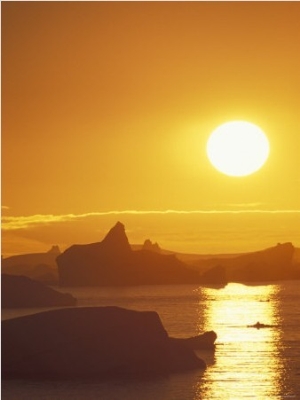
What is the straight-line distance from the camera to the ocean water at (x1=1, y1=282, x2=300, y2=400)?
33969 mm

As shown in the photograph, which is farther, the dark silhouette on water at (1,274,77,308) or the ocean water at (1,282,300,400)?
the dark silhouette on water at (1,274,77,308)

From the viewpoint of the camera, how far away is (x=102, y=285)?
343ft

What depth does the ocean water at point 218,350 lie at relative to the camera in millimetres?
33969

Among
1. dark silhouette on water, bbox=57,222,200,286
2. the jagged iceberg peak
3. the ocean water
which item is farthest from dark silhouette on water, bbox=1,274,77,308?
the jagged iceberg peak

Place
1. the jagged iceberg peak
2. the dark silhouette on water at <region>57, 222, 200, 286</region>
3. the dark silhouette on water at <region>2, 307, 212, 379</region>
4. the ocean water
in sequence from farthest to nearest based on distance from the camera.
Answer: the dark silhouette on water at <region>57, 222, 200, 286</region>
the jagged iceberg peak
the dark silhouette on water at <region>2, 307, 212, 379</region>
the ocean water

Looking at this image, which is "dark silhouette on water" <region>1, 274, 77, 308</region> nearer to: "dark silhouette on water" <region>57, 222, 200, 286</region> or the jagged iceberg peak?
"dark silhouette on water" <region>57, 222, 200, 286</region>

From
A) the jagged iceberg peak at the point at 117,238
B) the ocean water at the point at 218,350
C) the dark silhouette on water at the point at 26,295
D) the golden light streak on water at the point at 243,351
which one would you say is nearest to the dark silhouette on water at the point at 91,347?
the ocean water at the point at 218,350

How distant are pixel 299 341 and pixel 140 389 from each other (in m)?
20.9

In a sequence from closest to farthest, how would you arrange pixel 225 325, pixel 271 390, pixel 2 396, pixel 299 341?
pixel 2 396 < pixel 271 390 < pixel 299 341 < pixel 225 325

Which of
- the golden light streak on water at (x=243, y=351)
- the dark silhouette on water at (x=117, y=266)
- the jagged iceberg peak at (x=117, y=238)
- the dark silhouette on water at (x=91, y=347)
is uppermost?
the jagged iceberg peak at (x=117, y=238)

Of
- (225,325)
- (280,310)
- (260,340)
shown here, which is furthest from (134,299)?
(260,340)

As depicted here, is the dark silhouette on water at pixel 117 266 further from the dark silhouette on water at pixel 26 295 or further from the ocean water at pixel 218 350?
the dark silhouette on water at pixel 26 295

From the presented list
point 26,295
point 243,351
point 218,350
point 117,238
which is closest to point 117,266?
point 117,238

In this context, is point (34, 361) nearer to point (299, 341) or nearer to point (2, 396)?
point (2, 396)
